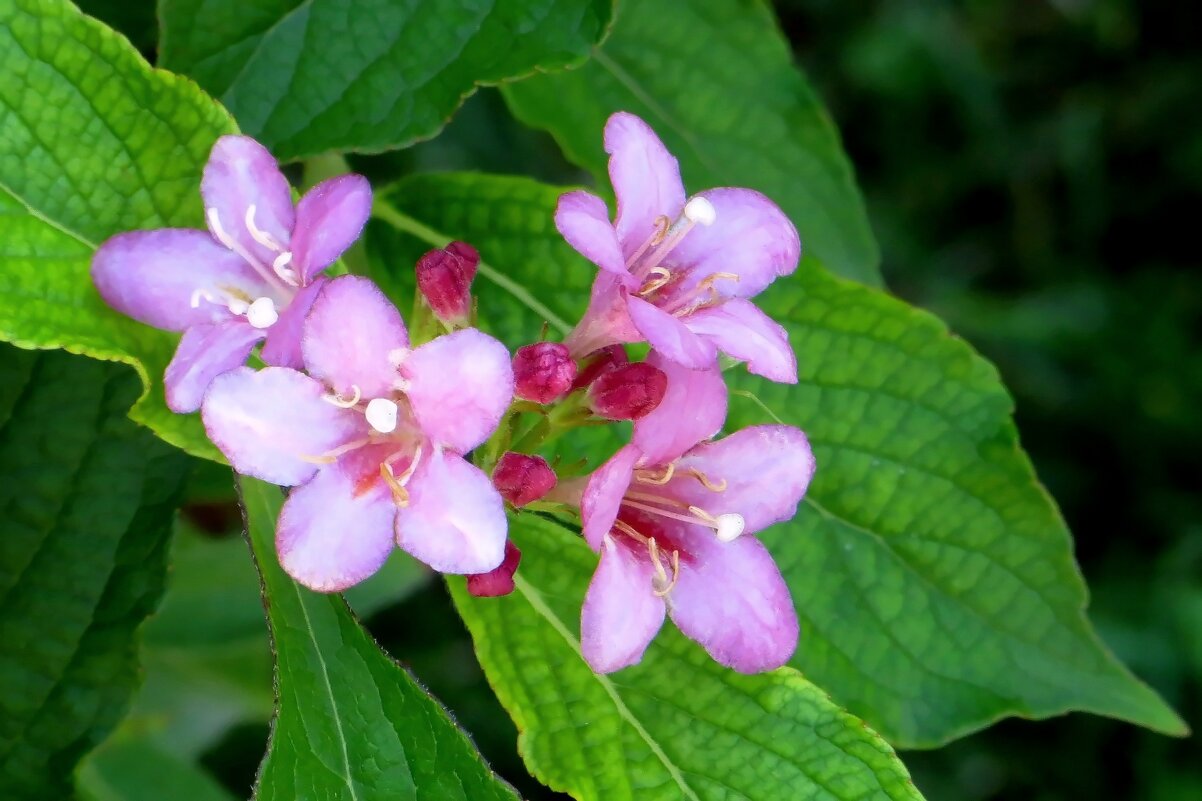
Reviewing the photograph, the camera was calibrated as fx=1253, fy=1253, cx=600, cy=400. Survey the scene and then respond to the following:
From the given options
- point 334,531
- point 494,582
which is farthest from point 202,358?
point 494,582

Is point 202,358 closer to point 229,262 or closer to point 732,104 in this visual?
point 229,262

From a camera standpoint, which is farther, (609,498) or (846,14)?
(846,14)

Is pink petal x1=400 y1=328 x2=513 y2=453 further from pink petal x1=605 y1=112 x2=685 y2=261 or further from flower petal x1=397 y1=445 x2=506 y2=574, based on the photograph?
pink petal x1=605 y1=112 x2=685 y2=261

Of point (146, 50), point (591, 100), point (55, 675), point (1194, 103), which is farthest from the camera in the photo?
point (1194, 103)

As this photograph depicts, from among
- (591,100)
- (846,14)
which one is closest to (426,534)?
(591,100)

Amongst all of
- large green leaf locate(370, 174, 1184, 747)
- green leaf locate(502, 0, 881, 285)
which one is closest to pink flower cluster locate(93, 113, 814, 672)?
large green leaf locate(370, 174, 1184, 747)

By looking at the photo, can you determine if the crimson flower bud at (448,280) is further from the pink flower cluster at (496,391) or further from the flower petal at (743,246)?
the flower petal at (743,246)

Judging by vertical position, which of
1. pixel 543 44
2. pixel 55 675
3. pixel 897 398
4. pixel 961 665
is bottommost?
pixel 55 675

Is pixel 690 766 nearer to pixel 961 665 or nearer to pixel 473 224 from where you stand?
pixel 961 665
